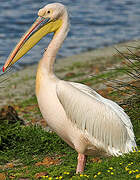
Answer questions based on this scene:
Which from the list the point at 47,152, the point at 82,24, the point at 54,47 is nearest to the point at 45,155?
the point at 47,152

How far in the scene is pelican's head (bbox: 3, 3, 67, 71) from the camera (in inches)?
199

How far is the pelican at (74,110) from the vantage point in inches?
188

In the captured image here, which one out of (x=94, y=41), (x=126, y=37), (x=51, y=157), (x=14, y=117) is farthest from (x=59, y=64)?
(x=51, y=157)

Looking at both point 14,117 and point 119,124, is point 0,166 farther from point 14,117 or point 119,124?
point 119,124

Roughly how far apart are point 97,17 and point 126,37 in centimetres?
268

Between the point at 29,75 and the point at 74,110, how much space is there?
706 cm

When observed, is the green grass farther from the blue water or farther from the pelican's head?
the blue water

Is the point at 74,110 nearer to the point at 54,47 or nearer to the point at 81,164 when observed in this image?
the point at 81,164

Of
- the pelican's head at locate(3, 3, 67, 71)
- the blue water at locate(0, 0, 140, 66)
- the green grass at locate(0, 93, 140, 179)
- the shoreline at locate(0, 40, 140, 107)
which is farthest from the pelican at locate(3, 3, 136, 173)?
the blue water at locate(0, 0, 140, 66)

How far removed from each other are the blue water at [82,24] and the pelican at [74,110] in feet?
25.6

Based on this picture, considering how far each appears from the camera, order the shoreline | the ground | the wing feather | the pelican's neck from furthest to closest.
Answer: the shoreline
the pelican's neck
the wing feather
the ground

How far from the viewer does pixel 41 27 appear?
5.11 metres

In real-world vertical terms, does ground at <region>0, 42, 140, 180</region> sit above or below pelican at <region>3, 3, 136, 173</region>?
below

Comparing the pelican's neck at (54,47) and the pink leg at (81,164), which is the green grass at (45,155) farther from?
the pelican's neck at (54,47)
